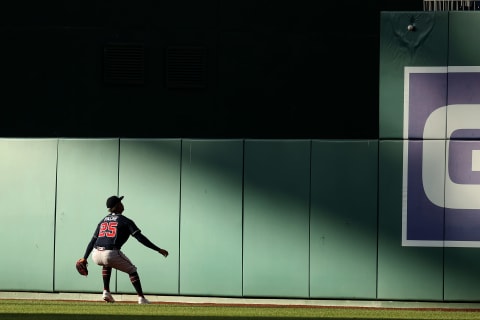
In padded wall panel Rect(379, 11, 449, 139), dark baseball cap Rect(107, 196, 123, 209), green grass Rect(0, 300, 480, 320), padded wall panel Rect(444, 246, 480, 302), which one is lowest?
green grass Rect(0, 300, 480, 320)

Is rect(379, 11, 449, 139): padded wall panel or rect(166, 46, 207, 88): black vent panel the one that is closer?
rect(379, 11, 449, 139): padded wall panel

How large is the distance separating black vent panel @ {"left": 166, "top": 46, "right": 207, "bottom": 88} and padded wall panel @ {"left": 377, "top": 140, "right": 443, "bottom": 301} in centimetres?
477

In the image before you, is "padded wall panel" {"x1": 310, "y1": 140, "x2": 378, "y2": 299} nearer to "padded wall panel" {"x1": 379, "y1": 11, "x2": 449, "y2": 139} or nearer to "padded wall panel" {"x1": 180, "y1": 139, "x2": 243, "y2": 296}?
"padded wall panel" {"x1": 379, "y1": 11, "x2": 449, "y2": 139}

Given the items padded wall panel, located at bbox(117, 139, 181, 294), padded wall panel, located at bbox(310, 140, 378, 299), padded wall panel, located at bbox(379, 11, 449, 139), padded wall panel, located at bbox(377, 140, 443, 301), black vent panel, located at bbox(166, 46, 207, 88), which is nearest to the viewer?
padded wall panel, located at bbox(379, 11, 449, 139)

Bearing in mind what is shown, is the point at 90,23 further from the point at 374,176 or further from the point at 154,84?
the point at 374,176

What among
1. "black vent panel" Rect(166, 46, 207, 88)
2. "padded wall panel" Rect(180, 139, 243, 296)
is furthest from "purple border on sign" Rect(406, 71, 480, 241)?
"black vent panel" Rect(166, 46, 207, 88)

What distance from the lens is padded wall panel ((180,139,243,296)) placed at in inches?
623

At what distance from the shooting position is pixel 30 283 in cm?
1603

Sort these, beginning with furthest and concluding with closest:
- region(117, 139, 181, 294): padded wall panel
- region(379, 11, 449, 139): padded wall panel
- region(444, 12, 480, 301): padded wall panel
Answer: region(117, 139, 181, 294): padded wall panel, region(379, 11, 449, 139): padded wall panel, region(444, 12, 480, 301): padded wall panel

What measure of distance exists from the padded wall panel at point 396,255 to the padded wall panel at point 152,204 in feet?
10.7

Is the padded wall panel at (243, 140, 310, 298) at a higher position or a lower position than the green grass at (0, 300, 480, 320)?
higher

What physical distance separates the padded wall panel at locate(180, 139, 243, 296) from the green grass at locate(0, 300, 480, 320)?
28.5 inches

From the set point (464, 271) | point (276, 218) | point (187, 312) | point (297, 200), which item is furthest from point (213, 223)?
point (464, 271)

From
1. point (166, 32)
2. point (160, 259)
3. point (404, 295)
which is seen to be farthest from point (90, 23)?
point (404, 295)
